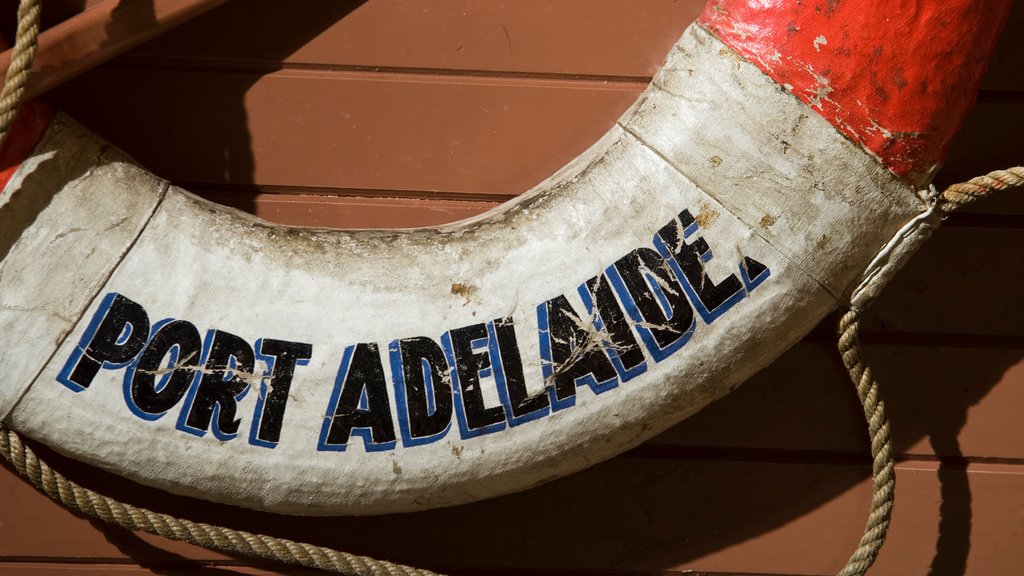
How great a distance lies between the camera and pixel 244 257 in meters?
0.92

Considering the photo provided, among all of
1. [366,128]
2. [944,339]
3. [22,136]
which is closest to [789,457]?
[944,339]

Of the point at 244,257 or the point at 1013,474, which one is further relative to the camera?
the point at 1013,474

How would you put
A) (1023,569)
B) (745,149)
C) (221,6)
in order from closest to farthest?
(745,149), (221,6), (1023,569)

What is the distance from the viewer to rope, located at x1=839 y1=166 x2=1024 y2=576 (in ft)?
3.14

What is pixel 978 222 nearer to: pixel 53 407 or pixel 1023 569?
pixel 1023 569

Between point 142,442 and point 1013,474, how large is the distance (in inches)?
44.3

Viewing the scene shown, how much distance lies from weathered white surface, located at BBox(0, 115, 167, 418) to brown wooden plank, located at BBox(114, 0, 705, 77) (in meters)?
0.21

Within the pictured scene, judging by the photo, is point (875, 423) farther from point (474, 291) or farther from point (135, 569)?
point (135, 569)

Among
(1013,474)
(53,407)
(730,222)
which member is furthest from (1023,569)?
(53,407)

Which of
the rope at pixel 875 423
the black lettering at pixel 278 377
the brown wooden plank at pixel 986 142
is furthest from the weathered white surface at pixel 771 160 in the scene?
the black lettering at pixel 278 377

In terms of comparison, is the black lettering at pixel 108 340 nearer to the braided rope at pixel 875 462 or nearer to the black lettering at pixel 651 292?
the black lettering at pixel 651 292

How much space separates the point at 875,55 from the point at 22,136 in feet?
3.07

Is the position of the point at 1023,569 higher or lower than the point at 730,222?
lower

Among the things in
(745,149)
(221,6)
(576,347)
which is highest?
(221,6)
